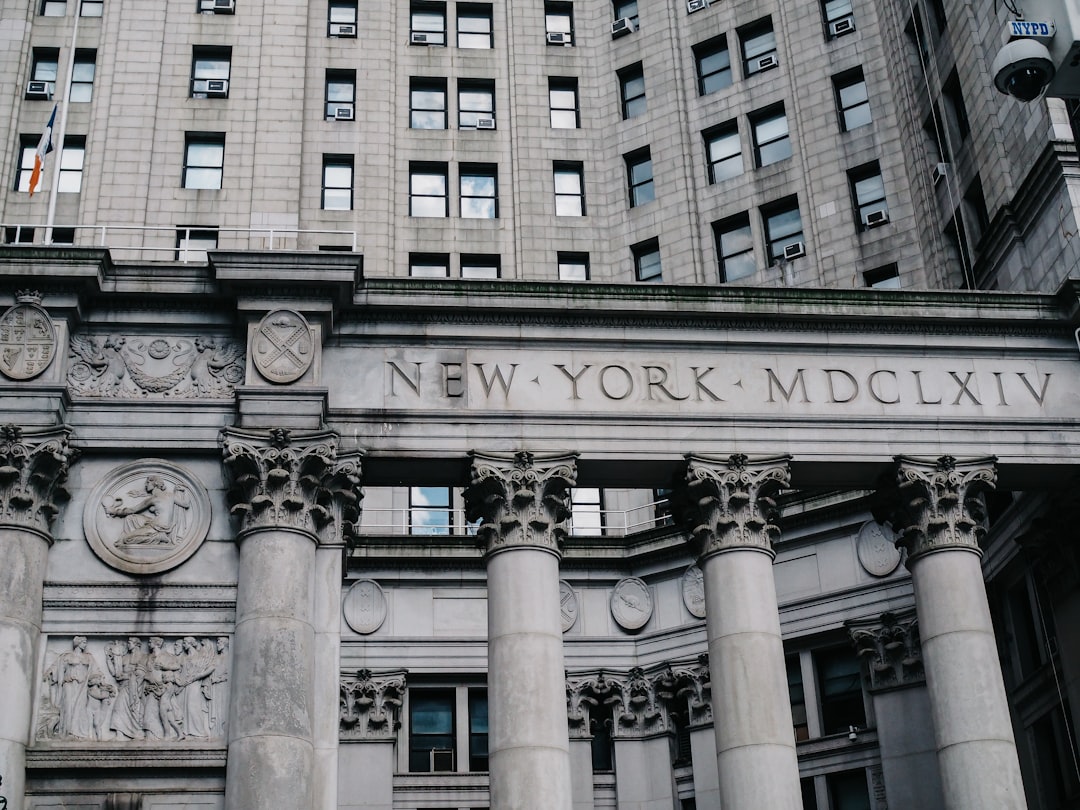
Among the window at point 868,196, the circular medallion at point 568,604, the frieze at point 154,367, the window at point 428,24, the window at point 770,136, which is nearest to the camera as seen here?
the frieze at point 154,367

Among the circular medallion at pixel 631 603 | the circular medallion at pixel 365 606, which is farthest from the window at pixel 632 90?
the circular medallion at pixel 365 606

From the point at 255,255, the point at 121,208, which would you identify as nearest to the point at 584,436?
the point at 255,255

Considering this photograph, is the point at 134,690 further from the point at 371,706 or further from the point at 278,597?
the point at 371,706

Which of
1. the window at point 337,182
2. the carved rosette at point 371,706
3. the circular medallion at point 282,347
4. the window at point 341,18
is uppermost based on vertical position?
the window at point 341,18

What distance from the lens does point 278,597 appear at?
3062 cm

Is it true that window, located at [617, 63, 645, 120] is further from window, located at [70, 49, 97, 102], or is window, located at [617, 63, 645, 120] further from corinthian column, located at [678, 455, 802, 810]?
corinthian column, located at [678, 455, 802, 810]

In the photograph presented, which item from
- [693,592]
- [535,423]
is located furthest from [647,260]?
[535,423]

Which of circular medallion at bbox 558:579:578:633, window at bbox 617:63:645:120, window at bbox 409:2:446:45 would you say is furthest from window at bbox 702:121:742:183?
circular medallion at bbox 558:579:578:633

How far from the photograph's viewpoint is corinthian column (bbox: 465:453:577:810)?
29938 mm

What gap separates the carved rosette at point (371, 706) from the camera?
43.9 m

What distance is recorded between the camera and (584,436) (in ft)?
110

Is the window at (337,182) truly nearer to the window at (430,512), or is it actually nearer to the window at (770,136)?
the window at (430,512)

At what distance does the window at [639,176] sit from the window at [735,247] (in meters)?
3.21

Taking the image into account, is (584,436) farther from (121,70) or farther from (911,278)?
(121,70)
